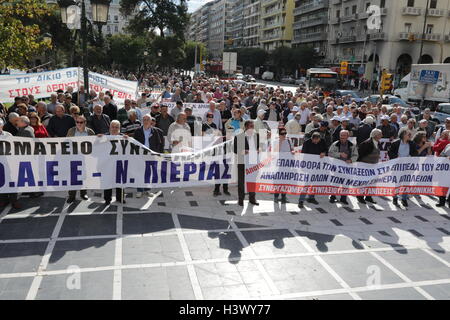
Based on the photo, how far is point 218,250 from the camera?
22.0ft

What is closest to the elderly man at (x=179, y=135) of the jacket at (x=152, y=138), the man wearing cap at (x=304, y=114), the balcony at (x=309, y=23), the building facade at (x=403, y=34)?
the jacket at (x=152, y=138)

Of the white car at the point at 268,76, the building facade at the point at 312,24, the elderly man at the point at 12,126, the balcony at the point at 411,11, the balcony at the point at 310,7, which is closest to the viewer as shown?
the elderly man at the point at 12,126

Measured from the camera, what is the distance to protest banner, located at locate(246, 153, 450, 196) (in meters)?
8.88

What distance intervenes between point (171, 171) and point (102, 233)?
1959mm

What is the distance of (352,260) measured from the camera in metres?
6.55

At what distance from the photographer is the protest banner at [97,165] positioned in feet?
25.7

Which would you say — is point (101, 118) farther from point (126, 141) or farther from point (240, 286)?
point (240, 286)

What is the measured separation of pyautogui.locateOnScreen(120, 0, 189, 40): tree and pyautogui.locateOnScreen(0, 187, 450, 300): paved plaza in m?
51.6

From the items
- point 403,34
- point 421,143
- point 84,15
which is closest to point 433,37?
point 403,34

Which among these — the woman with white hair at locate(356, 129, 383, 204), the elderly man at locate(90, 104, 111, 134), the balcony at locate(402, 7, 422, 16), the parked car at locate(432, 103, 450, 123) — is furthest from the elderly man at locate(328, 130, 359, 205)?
the balcony at locate(402, 7, 422, 16)

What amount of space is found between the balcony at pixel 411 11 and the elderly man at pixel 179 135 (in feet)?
178

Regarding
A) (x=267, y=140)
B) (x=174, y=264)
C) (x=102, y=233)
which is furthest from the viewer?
(x=267, y=140)

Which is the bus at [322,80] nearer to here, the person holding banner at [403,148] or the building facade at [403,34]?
the building facade at [403,34]
